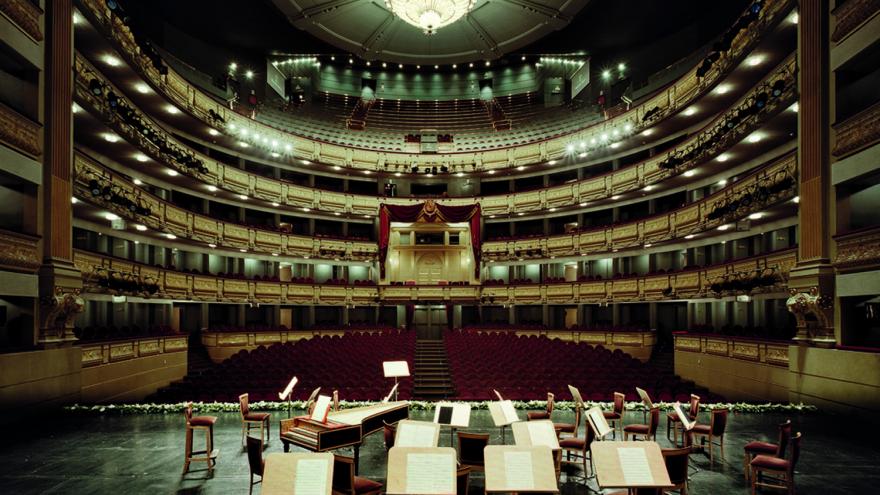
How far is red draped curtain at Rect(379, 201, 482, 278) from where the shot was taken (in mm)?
24828

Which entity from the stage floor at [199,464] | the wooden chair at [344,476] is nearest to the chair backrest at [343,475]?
the wooden chair at [344,476]

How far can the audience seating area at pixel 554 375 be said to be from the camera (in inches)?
463

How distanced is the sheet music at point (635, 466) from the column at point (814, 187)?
24.0 ft

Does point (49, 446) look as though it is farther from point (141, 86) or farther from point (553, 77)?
point (553, 77)

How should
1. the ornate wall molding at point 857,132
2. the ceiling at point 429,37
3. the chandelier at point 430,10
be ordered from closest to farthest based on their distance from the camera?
the ornate wall molding at point 857,132 < the chandelier at point 430,10 < the ceiling at point 429,37

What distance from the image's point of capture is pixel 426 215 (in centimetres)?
2486

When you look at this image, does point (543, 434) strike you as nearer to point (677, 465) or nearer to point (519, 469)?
point (519, 469)

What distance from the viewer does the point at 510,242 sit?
25766mm

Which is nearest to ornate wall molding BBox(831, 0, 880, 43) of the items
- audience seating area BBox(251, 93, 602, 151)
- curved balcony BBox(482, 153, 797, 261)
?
curved balcony BBox(482, 153, 797, 261)

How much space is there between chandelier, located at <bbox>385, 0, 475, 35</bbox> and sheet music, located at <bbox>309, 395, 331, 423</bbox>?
12871 mm

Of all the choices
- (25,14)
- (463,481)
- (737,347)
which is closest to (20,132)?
(25,14)

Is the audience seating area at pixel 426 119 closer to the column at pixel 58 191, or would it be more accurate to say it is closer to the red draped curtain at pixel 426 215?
the red draped curtain at pixel 426 215

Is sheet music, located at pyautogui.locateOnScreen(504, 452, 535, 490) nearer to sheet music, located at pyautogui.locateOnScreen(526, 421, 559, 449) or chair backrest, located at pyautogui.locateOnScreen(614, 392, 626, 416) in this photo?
sheet music, located at pyautogui.locateOnScreen(526, 421, 559, 449)

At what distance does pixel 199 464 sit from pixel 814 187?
1178 centimetres
